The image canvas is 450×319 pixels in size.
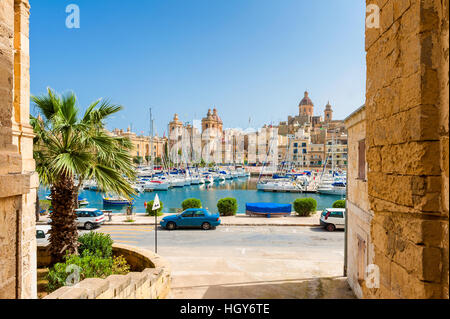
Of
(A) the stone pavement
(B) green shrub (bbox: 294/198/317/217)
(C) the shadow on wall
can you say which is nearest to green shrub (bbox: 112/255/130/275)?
(C) the shadow on wall

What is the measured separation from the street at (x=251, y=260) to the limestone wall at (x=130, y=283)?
0.81 meters

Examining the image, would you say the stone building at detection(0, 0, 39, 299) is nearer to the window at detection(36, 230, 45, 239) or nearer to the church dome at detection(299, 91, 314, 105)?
the window at detection(36, 230, 45, 239)

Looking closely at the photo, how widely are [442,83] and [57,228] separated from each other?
733 cm

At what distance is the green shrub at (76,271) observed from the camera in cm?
575

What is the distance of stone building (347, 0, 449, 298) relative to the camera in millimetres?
1683

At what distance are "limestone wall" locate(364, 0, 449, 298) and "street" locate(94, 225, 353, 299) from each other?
5.59m

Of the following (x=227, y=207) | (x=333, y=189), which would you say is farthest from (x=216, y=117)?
→ (x=227, y=207)

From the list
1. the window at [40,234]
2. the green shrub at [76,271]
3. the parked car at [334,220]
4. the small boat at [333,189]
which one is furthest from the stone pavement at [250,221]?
the small boat at [333,189]

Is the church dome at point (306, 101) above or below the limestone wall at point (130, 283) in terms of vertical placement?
above

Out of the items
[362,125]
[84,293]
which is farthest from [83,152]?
[362,125]

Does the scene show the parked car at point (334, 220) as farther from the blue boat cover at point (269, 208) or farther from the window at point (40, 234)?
the window at point (40, 234)

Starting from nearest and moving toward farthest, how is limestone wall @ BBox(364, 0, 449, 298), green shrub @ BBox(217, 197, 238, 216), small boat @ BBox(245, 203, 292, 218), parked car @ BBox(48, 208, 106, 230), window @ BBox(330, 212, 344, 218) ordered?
limestone wall @ BBox(364, 0, 449, 298) < window @ BBox(330, 212, 344, 218) < parked car @ BBox(48, 208, 106, 230) < small boat @ BBox(245, 203, 292, 218) < green shrub @ BBox(217, 197, 238, 216)
